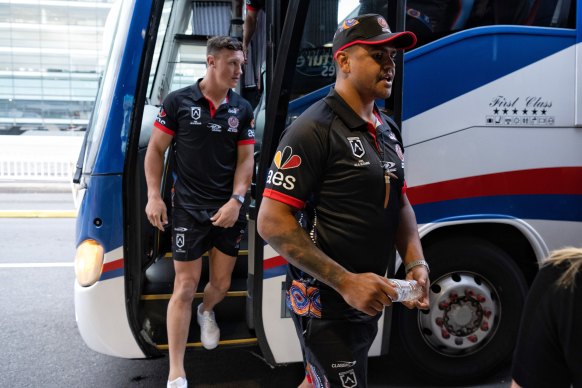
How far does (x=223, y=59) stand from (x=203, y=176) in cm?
69

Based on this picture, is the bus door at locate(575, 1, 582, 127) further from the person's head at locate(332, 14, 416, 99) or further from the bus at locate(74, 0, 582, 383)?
the person's head at locate(332, 14, 416, 99)

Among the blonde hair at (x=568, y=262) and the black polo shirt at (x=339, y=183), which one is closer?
the blonde hair at (x=568, y=262)

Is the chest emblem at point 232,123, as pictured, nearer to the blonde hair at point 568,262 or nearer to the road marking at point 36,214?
the blonde hair at point 568,262

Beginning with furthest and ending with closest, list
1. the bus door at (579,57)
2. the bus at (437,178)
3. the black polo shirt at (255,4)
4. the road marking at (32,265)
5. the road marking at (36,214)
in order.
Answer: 1. the road marking at (36,214)
2. the road marking at (32,265)
3. the black polo shirt at (255,4)
4. the bus door at (579,57)
5. the bus at (437,178)

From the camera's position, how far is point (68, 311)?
4.84 meters

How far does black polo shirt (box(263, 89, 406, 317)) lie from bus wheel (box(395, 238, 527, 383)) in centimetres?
143

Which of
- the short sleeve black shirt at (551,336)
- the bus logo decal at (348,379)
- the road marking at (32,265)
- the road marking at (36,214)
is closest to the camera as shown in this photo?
the short sleeve black shirt at (551,336)

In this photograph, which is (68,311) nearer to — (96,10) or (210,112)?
(210,112)

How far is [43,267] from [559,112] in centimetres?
549

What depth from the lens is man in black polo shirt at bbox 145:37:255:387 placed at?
310cm

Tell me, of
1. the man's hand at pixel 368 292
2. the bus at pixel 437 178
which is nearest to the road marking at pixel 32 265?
the bus at pixel 437 178

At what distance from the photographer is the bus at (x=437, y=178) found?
2945mm

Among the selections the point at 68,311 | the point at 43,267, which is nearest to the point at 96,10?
the point at 43,267

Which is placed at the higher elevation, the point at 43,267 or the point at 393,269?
the point at 393,269
